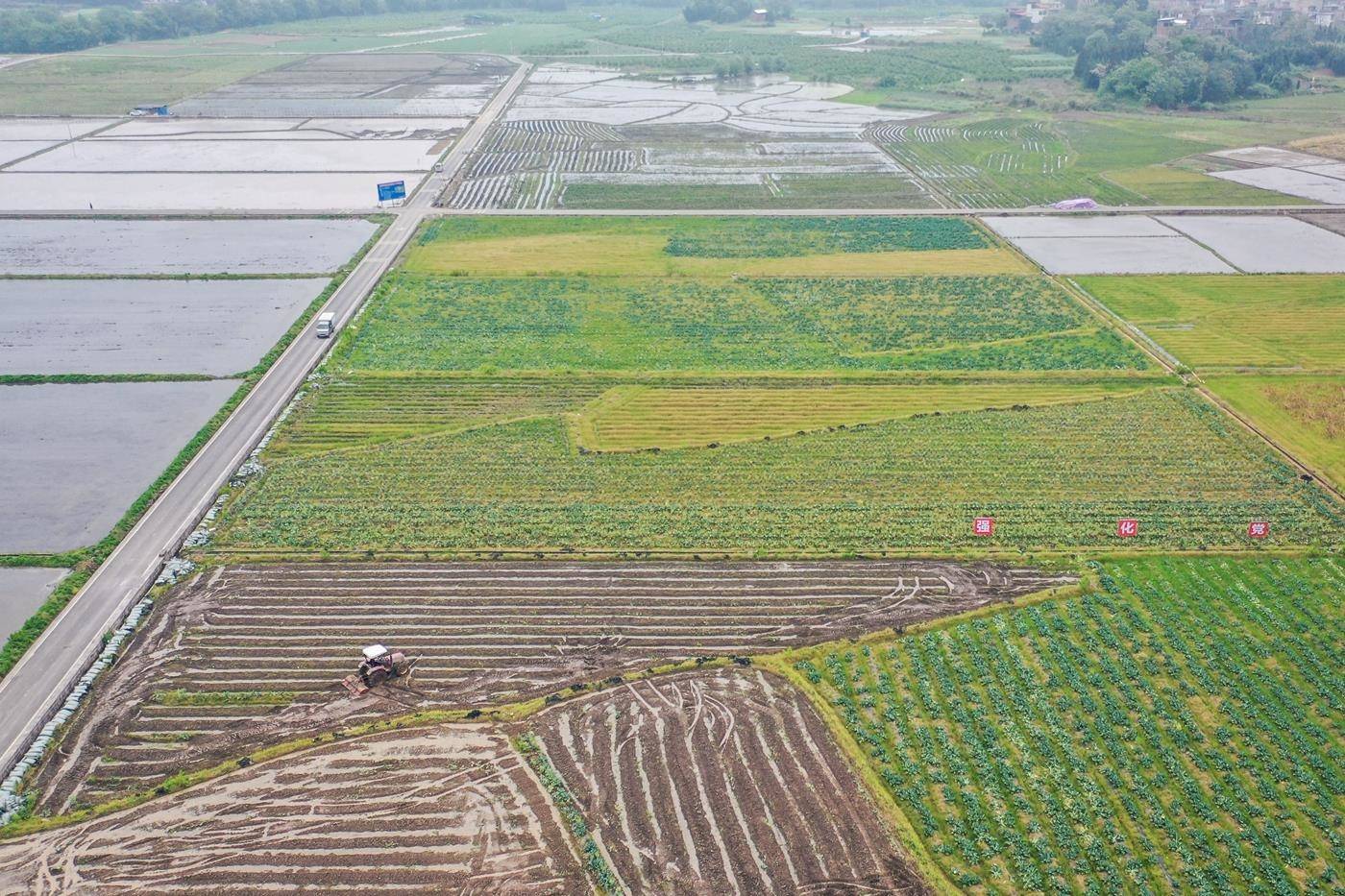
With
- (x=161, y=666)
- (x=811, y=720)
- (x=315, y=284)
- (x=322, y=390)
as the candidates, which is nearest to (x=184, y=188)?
(x=315, y=284)

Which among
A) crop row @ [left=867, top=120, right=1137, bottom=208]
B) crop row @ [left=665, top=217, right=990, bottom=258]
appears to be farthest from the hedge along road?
crop row @ [left=867, top=120, right=1137, bottom=208]

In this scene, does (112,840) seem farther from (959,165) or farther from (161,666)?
(959,165)

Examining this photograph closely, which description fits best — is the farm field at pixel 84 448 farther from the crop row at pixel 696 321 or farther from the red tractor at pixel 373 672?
the red tractor at pixel 373 672

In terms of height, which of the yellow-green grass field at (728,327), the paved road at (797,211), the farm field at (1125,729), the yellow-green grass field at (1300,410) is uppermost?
the paved road at (797,211)

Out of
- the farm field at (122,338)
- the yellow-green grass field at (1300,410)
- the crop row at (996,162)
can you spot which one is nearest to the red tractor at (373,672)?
the farm field at (122,338)

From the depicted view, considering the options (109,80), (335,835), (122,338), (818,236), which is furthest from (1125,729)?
(109,80)

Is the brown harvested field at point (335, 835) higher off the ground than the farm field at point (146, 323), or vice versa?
the farm field at point (146, 323)
